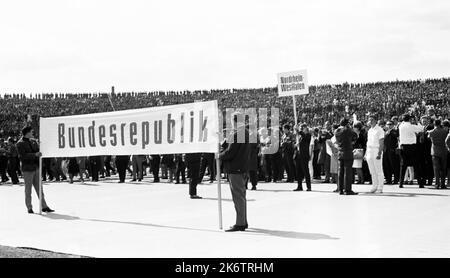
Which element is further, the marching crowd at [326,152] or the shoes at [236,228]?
the marching crowd at [326,152]

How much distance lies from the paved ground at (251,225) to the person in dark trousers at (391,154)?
1522 mm

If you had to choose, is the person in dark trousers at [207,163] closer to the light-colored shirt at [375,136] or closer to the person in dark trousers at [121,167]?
the person in dark trousers at [121,167]

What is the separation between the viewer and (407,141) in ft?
51.6

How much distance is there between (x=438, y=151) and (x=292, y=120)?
2246 cm

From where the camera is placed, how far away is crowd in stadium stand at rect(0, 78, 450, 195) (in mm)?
17062

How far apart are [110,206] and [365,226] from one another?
6.49 m

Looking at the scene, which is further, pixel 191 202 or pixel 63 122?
pixel 191 202

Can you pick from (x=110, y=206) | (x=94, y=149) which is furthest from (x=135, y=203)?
(x=94, y=149)

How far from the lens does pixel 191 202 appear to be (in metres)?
13.9

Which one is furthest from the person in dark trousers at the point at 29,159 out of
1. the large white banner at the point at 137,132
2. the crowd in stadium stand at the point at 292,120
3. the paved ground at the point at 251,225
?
the crowd in stadium stand at the point at 292,120

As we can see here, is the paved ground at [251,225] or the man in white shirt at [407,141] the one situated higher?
the man in white shirt at [407,141]

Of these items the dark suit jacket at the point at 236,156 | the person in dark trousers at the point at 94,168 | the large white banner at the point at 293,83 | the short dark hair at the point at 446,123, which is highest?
the large white banner at the point at 293,83

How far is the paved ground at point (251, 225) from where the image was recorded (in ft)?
25.8
